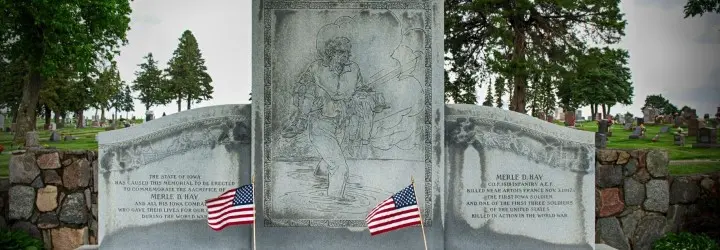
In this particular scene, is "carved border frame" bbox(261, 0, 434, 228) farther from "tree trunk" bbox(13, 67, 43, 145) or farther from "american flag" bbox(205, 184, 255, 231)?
"tree trunk" bbox(13, 67, 43, 145)

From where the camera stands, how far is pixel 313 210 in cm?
880

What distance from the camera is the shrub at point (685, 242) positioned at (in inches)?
397

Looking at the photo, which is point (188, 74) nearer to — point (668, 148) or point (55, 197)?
point (668, 148)

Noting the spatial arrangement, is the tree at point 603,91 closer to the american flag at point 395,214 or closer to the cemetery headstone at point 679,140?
the cemetery headstone at point 679,140

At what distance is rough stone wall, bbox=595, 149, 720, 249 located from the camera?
35.0 ft

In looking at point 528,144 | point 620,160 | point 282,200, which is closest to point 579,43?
point 620,160

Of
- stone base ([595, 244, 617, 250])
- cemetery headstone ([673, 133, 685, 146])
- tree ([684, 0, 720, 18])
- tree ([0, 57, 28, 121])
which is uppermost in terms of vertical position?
tree ([684, 0, 720, 18])

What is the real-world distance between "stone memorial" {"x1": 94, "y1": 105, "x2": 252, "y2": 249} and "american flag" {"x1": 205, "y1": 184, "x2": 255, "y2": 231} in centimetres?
105

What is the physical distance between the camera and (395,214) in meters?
7.39

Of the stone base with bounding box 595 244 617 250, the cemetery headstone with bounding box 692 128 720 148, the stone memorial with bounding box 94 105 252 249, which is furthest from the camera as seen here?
the cemetery headstone with bounding box 692 128 720 148

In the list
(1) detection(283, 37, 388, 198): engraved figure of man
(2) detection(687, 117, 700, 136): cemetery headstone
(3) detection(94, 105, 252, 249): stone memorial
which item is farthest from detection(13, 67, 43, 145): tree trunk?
(2) detection(687, 117, 700, 136): cemetery headstone

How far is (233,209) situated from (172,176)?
1.73 metres

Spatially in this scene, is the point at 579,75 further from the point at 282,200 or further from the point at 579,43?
the point at 282,200

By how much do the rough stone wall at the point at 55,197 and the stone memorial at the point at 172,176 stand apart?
1755 mm
